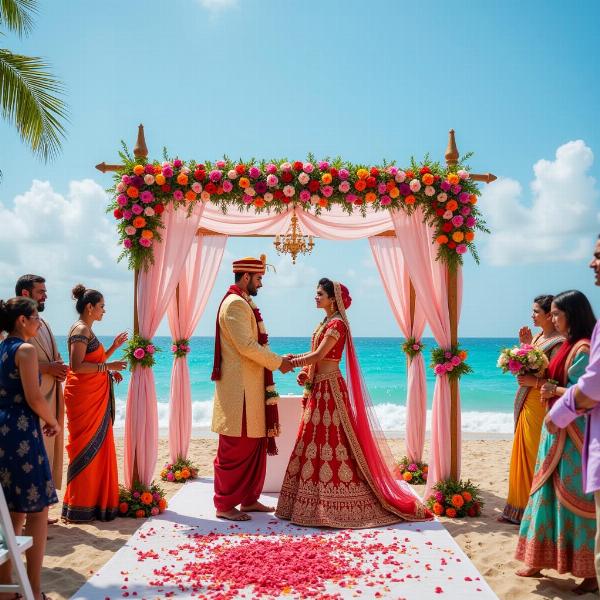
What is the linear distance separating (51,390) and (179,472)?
7.35 feet

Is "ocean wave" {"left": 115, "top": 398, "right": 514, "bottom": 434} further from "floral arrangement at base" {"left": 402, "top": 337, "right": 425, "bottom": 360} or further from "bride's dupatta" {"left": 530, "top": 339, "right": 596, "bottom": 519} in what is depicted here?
"bride's dupatta" {"left": 530, "top": 339, "right": 596, "bottom": 519}

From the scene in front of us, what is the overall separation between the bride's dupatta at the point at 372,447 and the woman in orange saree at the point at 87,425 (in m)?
2.11

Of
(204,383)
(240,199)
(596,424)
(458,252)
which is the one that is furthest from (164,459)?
(204,383)

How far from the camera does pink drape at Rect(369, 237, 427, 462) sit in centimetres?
748

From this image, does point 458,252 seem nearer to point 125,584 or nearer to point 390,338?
point 125,584

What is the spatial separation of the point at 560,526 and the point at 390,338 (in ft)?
177

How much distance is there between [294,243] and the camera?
7.13 metres

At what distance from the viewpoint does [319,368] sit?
576 centimetres

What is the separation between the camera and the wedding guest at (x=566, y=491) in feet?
13.0

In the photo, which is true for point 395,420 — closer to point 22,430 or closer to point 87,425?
point 87,425

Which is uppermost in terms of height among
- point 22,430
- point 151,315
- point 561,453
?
point 151,315

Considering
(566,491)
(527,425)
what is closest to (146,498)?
(527,425)

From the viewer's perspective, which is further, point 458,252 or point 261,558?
point 458,252

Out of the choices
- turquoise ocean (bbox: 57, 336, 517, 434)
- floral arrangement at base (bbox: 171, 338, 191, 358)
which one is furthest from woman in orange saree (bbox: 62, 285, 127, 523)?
turquoise ocean (bbox: 57, 336, 517, 434)
